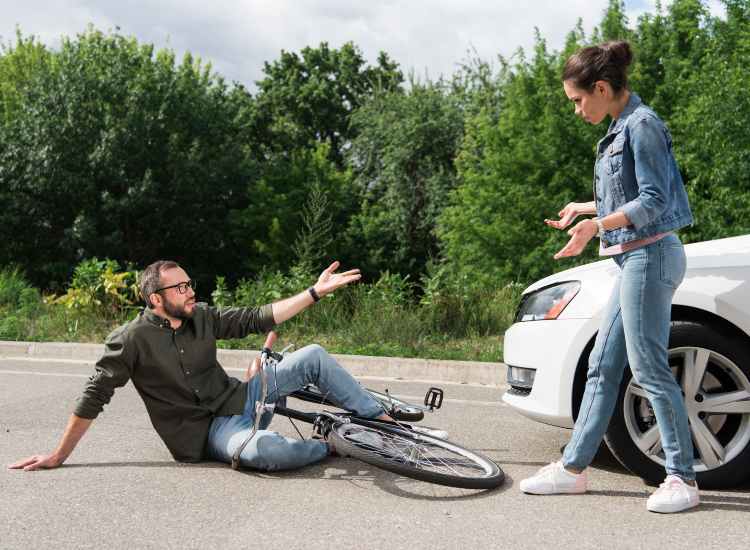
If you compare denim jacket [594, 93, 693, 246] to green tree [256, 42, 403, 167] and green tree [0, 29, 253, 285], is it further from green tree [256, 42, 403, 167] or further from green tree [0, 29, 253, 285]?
green tree [256, 42, 403, 167]

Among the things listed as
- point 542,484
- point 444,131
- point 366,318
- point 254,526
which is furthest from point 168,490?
point 444,131

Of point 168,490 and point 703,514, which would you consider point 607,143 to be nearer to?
point 703,514

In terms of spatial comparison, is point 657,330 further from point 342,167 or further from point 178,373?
point 342,167

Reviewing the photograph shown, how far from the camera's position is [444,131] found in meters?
34.7

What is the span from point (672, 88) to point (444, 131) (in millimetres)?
10641

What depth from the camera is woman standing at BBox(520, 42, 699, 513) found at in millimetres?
3750

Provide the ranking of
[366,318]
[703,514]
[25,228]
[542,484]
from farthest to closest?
[25,228] → [366,318] → [542,484] → [703,514]

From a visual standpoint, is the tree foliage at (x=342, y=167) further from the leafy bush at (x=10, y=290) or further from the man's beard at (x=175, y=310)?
the man's beard at (x=175, y=310)

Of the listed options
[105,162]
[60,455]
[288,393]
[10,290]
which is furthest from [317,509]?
[105,162]

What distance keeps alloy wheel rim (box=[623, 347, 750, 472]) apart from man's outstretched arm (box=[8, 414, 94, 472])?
278 cm

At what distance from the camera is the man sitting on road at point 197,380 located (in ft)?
14.8

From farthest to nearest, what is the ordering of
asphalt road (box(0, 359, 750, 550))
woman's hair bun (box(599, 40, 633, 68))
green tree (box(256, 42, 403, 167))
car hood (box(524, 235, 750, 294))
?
green tree (box(256, 42, 403, 167)) < car hood (box(524, 235, 750, 294)) < woman's hair bun (box(599, 40, 633, 68)) < asphalt road (box(0, 359, 750, 550))

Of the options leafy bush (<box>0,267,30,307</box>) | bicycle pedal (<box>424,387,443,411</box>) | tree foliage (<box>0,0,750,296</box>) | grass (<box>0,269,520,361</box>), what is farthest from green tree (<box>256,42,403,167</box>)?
bicycle pedal (<box>424,387,443,411</box>)

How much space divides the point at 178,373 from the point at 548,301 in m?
2.00
